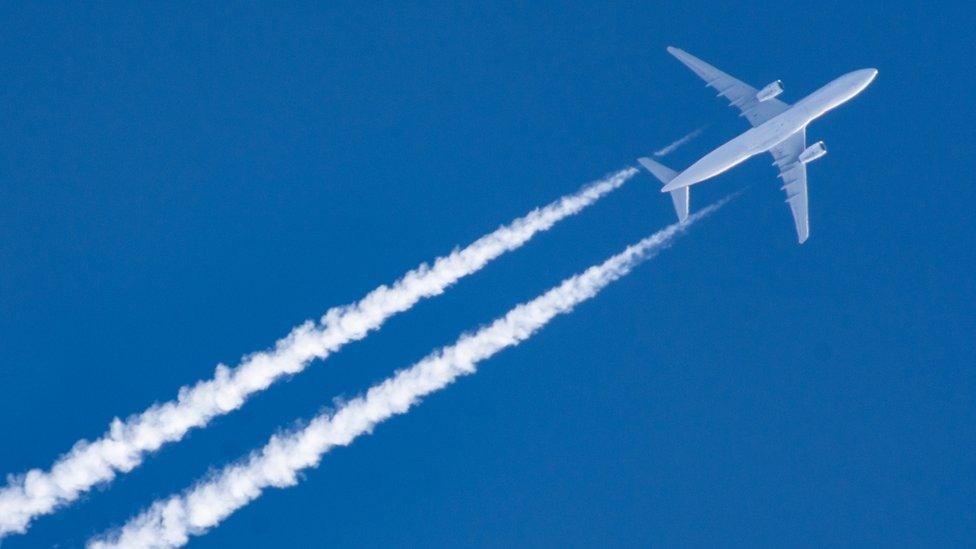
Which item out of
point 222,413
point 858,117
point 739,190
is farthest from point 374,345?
point 858,117

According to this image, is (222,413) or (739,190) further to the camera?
(739,190)

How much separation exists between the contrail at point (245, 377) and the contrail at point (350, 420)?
3.06m

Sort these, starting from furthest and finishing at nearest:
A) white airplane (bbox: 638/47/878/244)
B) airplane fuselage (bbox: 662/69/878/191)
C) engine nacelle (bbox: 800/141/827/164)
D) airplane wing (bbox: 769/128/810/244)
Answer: airplane wing (bbox: 769/128/810/244) < engine nacelle (bbox: 800/141/827/164) < white airplane (bbox: 638/47/878/244) < airplane fuselage (bbox: 662/69/878/191)

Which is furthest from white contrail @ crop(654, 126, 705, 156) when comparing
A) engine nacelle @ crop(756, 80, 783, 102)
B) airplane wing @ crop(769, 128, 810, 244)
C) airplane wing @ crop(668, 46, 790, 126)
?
airplane wing @ crop(769, 128, 810, 244)

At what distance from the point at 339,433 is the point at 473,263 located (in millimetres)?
12203

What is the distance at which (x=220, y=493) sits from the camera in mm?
45188

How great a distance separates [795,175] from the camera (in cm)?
5141

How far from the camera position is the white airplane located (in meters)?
48.3

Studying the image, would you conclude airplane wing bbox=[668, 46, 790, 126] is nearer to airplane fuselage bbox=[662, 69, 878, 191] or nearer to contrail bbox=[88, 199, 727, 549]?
airplane fuselage bbox=[662, 69, 878, 191]

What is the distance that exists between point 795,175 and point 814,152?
264 cm

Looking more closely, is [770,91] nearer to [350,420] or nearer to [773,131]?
[773,131]

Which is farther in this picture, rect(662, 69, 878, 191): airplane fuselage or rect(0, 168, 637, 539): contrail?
rect(662, 69, 878, 191): airplane fuselage

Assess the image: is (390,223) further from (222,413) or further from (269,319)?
(222,413)

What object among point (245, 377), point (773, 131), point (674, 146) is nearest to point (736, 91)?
A: point (773, 131)
